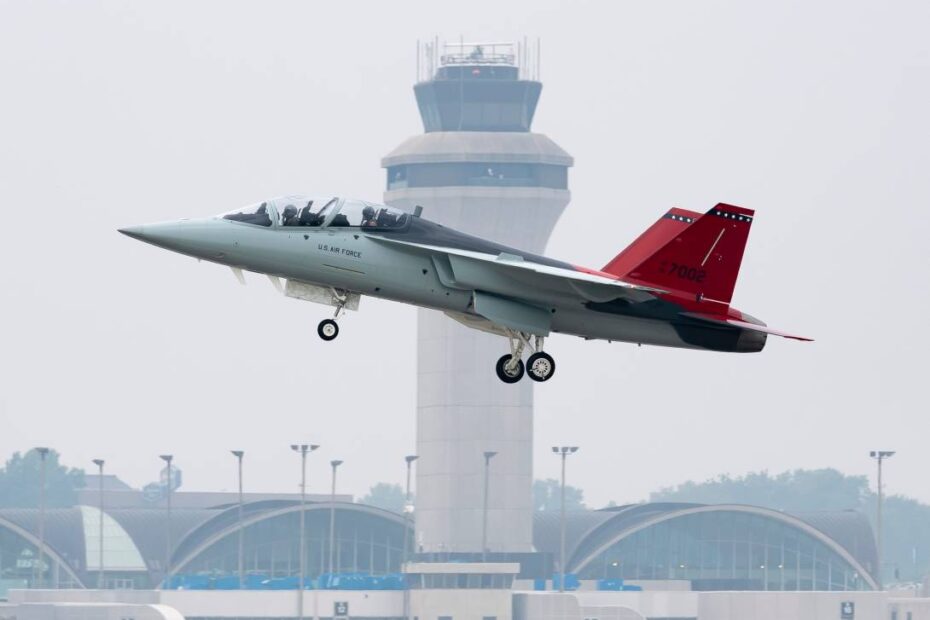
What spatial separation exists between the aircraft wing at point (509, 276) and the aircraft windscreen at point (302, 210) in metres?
1.36

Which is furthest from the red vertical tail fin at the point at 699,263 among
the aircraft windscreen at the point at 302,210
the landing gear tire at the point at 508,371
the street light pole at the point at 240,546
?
the street light pole at the point at 240,546

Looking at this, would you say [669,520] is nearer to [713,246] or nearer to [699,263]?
[713,246]

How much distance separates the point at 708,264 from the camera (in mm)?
58000

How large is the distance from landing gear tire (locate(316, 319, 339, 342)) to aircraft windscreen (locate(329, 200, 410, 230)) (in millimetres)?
2395

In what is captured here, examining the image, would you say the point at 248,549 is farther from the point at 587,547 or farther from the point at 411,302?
the point at 411,302

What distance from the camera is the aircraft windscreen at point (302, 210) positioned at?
184ft

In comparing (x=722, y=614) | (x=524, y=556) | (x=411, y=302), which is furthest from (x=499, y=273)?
(x=524, y=556)

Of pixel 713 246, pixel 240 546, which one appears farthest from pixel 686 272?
pixel 240 546

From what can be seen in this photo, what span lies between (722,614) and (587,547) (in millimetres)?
39834

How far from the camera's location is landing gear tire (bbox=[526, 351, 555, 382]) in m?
56.6

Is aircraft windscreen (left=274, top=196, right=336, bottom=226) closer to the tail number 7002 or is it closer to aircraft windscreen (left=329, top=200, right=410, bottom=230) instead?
aircraft windscreen (left=329, top=200, right=410, bottom=230)

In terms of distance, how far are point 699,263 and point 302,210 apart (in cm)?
1006

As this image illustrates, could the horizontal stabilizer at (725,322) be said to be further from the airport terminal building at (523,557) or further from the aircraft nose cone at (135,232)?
the airport terminal building at (523,557)

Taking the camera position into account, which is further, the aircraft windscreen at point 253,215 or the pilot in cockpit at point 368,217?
the pilot in cockpit at point 368,217
